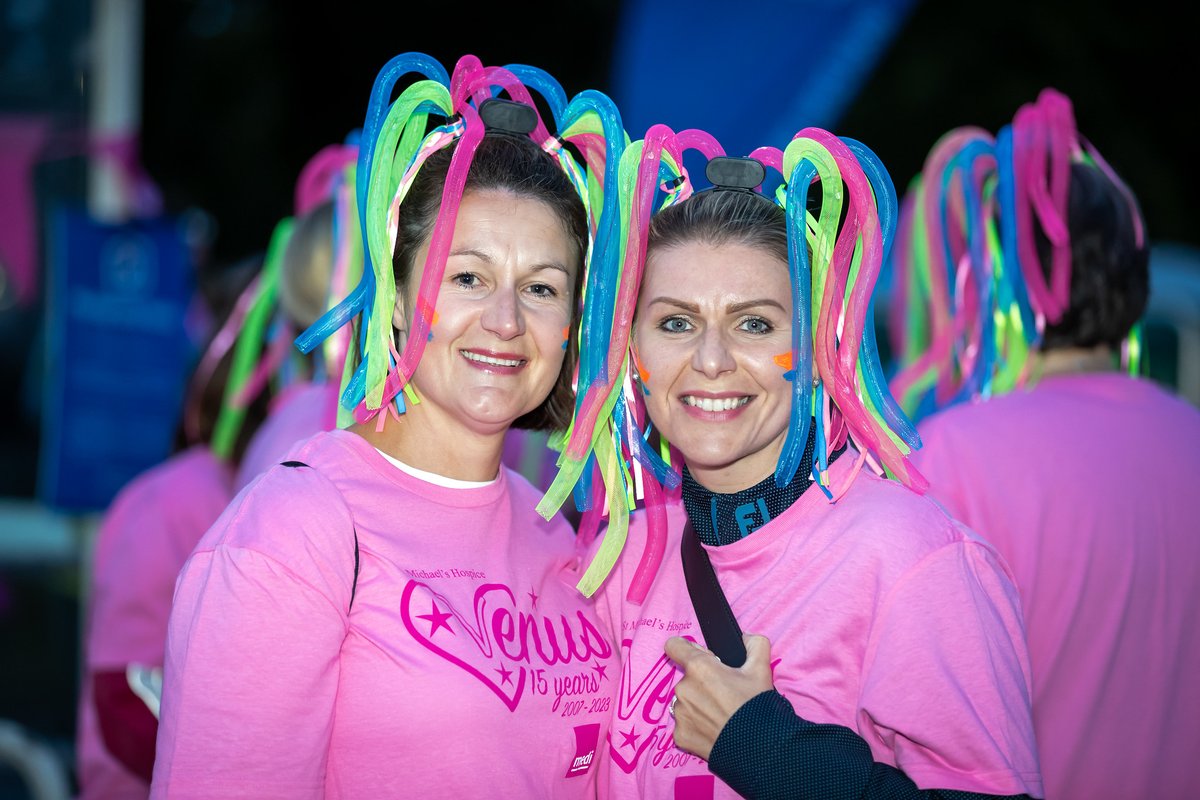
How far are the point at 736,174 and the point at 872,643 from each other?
921 millimetres

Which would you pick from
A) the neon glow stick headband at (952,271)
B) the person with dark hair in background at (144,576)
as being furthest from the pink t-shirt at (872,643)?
the person with dark hair in background at (144,576)

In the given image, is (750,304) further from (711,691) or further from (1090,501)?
(1090,501)

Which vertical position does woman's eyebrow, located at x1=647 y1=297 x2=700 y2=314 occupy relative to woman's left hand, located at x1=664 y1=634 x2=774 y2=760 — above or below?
above

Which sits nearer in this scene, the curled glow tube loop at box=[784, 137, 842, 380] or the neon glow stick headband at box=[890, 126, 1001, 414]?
the curled glow tube loop at box=[784, 137, 842, 380]

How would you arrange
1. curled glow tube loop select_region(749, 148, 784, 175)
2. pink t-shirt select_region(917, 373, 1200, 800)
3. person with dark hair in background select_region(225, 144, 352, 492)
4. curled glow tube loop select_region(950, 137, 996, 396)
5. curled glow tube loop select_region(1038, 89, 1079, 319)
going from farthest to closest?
person with dark hair in background select_region(225, 144, 352, 492) → curled glow tube loop select_region(950, 137, 996, 396) → curled glow tube loop select_region(1038, 89, 1079, 319) → pink t-shirt select_region(917, 373, 1200, 800) → curled glow tube loop select_region(749, 148, 784, 175)

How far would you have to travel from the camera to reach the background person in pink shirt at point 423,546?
195 cm

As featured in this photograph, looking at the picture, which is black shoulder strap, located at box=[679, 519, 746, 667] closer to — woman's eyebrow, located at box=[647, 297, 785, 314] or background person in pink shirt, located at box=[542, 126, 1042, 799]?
background person in pink shirt, located at box=[542, 126, 1042, 799]

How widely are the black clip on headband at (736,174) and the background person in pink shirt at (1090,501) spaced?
29.5 inches

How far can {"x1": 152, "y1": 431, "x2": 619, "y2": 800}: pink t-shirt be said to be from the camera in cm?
194

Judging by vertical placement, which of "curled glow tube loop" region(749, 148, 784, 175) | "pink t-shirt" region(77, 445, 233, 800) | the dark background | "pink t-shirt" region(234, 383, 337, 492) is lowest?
"pink t-shirt" region(77, 445, 233, 800)

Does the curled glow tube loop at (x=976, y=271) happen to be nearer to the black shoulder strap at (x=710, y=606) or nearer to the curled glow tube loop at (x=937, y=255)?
the curled glow tube loop at (x=937, y=255)

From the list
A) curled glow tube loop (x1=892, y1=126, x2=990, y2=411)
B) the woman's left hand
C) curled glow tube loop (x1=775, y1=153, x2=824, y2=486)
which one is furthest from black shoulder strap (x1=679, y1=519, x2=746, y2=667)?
curled glow tube loop (x1=892, y1=126, x2=990, y2=411)

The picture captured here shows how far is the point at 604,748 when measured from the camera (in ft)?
7.63

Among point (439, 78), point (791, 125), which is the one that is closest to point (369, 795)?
point (439, 78)
